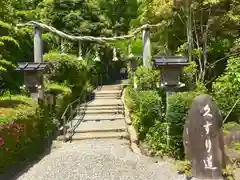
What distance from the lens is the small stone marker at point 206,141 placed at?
596 centimetres

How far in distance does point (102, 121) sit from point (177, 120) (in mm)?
5129

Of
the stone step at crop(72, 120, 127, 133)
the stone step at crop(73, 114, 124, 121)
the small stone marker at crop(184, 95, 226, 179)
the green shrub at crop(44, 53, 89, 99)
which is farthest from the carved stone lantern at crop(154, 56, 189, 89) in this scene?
the green shrub at crop(44, 53, 89, 99)

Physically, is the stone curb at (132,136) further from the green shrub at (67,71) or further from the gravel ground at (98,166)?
the green shrub at (67,71)

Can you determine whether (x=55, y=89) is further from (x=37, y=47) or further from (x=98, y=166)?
(x=98, y=166)

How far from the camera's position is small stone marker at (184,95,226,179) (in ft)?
19.5

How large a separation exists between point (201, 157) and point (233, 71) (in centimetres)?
396

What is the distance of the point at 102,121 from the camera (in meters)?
12.0

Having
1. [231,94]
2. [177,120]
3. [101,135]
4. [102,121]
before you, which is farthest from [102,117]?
[231,94]

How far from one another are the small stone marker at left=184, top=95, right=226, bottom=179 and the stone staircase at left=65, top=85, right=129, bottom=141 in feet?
13.8

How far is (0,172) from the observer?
639 cm

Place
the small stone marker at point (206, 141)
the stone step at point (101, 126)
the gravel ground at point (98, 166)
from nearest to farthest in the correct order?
the small stone marker at point (206, 141), the gravel ground at point (98, 166), the stone step at point (101, 126)

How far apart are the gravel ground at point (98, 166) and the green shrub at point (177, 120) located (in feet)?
1.50

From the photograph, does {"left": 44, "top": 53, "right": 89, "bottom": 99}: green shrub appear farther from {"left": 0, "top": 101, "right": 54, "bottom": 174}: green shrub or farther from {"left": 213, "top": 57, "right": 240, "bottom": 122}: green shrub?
{"left": 213, "top": 57, "right": 240, "bottom": 122}: green shrub

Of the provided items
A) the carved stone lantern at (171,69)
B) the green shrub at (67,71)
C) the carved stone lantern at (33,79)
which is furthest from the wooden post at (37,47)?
the carved stone lantern at (171,69)
